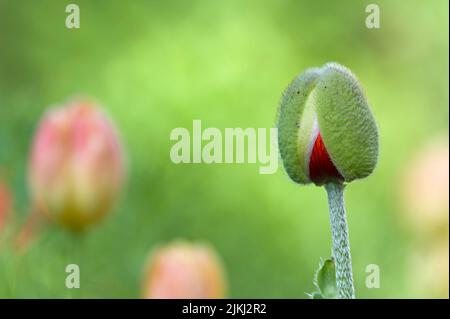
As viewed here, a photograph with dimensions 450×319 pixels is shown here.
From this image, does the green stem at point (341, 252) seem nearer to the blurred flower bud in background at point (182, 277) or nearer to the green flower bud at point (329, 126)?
the green flower bud at point (329, 126)

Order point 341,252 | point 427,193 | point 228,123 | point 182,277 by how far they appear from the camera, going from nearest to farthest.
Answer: point 341,252
point 182,277
point 427,193
point 228,123

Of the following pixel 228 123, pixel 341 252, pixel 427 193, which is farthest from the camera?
pixel 228 123

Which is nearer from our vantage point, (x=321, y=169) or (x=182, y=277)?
(x=321, y=169)

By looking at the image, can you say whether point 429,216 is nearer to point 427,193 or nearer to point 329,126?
point 427,193

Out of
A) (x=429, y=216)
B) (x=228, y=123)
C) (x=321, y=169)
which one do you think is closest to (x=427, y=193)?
(x=429, y=216)

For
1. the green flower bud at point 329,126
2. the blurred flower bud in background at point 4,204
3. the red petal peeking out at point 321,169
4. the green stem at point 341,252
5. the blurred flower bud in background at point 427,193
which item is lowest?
the green stem at point 341,252

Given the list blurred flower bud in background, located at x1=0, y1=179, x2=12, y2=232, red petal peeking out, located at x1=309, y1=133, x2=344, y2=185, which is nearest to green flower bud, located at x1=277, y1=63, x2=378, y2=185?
red petal peeking out, located at x1=309, y1=133, x2=344, y2=185

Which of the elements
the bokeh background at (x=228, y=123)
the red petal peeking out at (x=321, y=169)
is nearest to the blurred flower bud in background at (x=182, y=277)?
the bokeh background at (x=228, y=123)

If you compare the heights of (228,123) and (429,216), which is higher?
(228,123)
